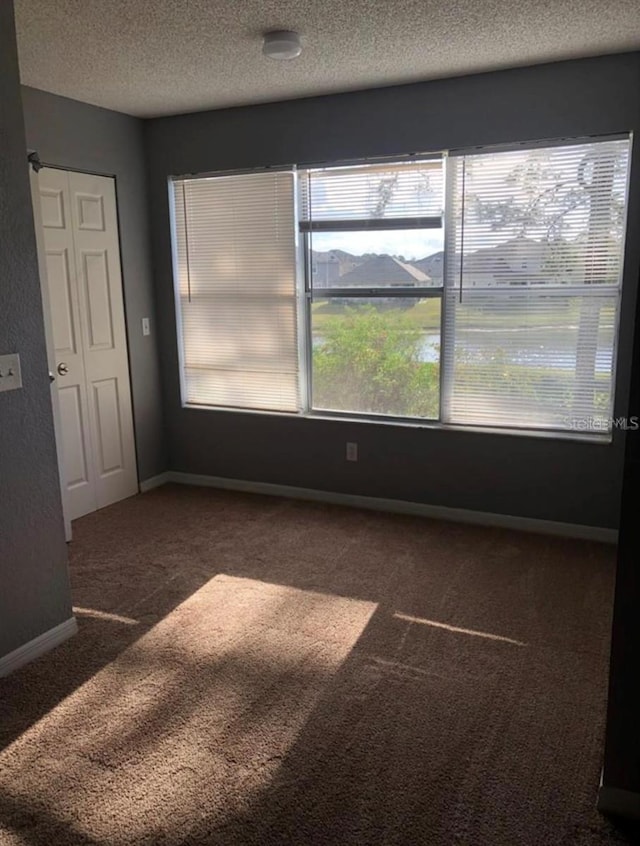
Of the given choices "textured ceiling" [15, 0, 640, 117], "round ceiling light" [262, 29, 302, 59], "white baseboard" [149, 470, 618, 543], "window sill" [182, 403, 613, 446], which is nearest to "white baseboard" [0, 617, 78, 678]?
"white baseboard" [149, 470, 618, 543]

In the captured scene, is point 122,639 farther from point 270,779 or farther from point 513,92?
point 513,92

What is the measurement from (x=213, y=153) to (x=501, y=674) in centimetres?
348

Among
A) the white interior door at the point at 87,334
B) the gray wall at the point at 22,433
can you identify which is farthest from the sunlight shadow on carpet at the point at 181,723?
the white interior door at the point at 87,334

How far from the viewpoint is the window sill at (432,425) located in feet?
11.9

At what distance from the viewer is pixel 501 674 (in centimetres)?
249

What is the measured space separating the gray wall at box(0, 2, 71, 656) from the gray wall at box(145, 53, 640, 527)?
1.96 meters

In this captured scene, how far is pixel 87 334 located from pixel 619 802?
364 cm

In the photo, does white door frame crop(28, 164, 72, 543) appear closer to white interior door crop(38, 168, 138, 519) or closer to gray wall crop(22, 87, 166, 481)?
white interior door crop(38, 168, 138, 519)

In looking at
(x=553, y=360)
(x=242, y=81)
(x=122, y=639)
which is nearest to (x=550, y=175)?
(x=553, y=360)

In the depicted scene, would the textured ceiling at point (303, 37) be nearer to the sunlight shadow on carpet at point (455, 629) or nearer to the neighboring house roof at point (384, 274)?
the neighboring house roof at point (384, 274)

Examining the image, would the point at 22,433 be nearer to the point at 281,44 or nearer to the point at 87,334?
the point at 87,334

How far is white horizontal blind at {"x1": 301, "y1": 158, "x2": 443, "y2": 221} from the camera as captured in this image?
3779 mm

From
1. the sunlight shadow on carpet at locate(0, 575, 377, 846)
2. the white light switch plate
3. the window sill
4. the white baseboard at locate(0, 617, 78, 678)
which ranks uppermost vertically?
the white light switch plate

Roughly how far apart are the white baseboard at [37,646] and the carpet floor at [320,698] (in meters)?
0.05
